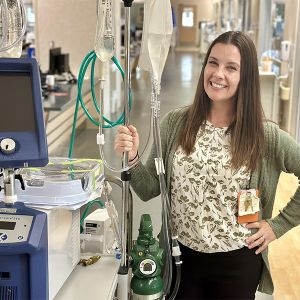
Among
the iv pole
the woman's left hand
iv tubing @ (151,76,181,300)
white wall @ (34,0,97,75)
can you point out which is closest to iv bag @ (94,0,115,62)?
the iv pole

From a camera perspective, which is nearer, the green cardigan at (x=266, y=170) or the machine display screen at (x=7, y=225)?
the machine display screen at (x=7, y=225)

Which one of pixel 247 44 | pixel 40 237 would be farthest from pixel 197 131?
pixel 40 237

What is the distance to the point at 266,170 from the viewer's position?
70.7 inches

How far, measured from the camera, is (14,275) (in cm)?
127

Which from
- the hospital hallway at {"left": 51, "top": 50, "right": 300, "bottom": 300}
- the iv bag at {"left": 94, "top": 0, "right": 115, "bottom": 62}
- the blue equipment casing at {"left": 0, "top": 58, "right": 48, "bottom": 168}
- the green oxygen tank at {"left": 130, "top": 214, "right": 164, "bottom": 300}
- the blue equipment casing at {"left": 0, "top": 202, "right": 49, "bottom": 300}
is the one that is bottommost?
the hospital hallway at {"left": 51, "top": 50, "right": 300, "bottom": 300}

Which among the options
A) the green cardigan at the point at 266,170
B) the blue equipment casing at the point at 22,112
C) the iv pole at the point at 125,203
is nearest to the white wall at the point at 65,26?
the green cardigan at the point at 266,170

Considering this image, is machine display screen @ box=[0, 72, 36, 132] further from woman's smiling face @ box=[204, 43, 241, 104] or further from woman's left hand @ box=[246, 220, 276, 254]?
woman's left hand @ box=[246, 220, 276, 254]

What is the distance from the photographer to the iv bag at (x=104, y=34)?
63.0 inches

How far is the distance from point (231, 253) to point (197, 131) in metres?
0.46

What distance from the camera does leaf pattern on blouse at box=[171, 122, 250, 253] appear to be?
177 cm

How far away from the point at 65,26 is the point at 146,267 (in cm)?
658

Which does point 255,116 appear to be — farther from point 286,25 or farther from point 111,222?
point 286,25

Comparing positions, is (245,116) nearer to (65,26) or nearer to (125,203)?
(125,203)

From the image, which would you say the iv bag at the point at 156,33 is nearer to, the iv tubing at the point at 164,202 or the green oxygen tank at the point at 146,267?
the iv tubing at the point at 164,202
